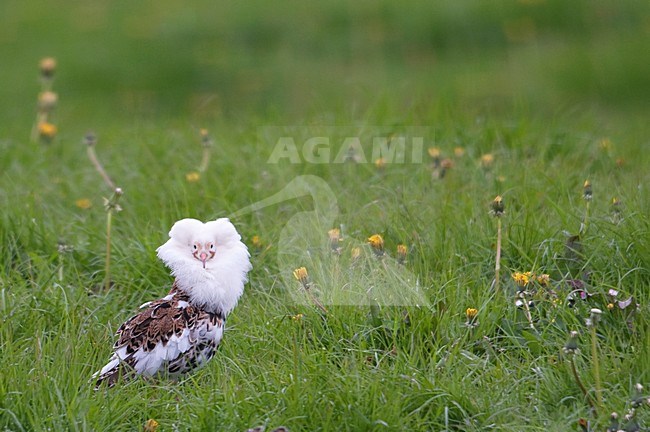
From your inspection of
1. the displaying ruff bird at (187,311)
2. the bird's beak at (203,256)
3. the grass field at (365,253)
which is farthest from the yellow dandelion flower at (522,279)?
the bird's beak at (203,256)

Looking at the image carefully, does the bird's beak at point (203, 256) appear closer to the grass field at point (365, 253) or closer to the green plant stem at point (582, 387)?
the grass field at point (365, 253)

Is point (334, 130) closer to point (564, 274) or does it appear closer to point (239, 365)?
point (564, 274)

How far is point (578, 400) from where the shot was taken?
349cm

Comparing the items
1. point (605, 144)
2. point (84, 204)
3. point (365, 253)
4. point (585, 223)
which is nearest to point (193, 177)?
point (84, 204)

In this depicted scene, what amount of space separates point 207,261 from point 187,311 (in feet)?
0.65

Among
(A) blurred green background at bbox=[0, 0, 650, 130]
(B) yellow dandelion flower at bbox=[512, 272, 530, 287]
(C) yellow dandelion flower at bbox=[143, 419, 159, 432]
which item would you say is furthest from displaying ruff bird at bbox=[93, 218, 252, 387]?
(A) blurred green background at bbox=[0, 0, 650, 130]

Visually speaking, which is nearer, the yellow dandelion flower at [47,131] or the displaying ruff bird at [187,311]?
the displaying ruff bird at [187,311]

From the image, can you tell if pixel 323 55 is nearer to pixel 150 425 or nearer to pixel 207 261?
pixel 207 261

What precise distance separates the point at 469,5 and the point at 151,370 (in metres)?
6.43

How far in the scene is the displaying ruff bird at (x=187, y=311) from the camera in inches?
143

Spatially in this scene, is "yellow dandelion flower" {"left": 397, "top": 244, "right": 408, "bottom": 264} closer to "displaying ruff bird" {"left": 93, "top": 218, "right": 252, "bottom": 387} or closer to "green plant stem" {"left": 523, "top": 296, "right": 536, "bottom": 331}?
"green plant stem" {"left": 523, "top": 296, "right": 536, "bottom": 331}

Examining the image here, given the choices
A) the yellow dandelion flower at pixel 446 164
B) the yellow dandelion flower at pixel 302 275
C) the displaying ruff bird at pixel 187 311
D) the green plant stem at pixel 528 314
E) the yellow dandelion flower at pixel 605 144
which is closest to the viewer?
the displaying ruff bird at pixel 187 311

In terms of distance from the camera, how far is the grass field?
3457 millimetres

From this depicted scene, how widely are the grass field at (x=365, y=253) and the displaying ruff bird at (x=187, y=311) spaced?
0.10 meters
